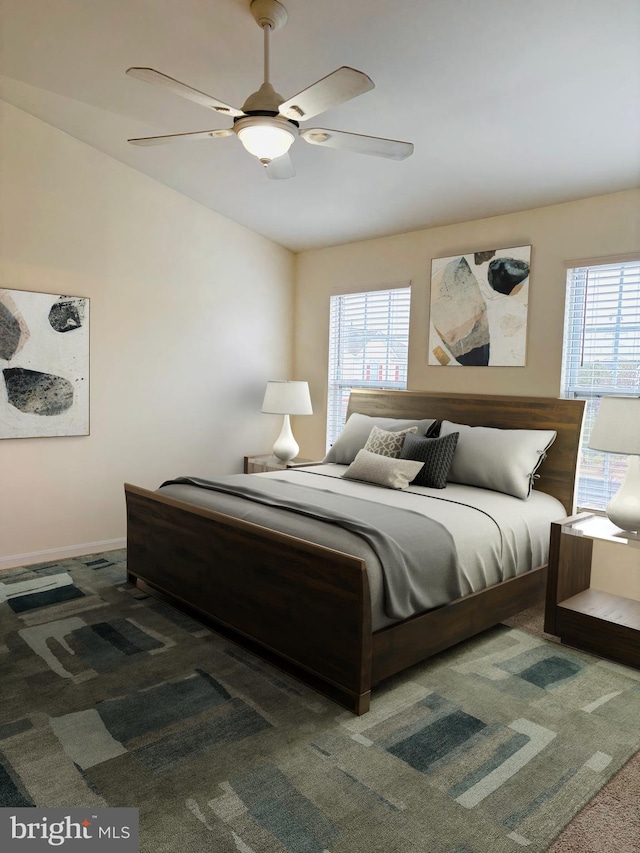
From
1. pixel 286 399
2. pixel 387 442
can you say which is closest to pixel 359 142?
pixel 387 442

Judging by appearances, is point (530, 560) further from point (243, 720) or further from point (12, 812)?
point (12, 812)

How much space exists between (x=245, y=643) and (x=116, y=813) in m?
1.17

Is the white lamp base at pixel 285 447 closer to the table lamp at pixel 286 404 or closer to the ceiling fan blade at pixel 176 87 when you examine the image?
the table lamp at pixel 286 404

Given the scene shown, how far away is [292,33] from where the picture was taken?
2.71m

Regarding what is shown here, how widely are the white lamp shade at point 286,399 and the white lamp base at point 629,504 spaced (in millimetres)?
2630

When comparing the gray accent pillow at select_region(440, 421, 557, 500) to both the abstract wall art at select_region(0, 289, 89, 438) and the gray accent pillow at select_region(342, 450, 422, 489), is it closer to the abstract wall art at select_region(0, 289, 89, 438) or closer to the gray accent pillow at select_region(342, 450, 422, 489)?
the gray accent pillow at select_region(342, 450, 422, 489)

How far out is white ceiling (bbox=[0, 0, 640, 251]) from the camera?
2510 mm

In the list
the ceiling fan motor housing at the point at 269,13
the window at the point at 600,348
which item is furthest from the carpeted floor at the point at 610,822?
the ceiling fan motor housing at the point at 269,13

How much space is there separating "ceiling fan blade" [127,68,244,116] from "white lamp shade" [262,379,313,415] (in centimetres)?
275

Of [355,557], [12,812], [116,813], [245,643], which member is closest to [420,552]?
[355,557]

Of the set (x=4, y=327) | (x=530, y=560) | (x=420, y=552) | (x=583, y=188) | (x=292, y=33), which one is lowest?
(x=530, y=560)

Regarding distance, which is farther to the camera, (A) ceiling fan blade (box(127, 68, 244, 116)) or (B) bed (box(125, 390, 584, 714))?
(B) bed (box(125, 390, 584, 714))

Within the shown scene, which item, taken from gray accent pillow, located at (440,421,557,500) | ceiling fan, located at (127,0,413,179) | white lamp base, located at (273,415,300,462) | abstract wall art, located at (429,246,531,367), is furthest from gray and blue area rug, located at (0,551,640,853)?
ceiling fan, located at (127,0,413,179)

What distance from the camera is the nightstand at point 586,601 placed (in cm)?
288
